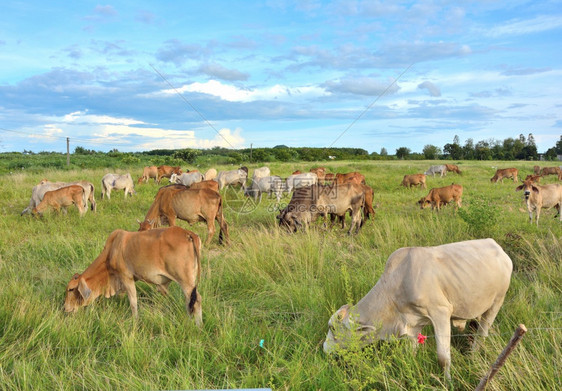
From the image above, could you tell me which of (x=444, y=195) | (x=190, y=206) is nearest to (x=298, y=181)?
(x=444, y=195)

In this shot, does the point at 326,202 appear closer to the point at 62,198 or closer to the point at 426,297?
the point at 426,297

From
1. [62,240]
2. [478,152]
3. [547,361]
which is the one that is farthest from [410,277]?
[478,152]

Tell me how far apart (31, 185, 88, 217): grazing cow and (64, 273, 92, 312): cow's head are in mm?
9028

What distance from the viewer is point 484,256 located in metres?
4.10

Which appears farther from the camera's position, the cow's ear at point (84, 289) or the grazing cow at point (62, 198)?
the grazing cow at point (62, 198)

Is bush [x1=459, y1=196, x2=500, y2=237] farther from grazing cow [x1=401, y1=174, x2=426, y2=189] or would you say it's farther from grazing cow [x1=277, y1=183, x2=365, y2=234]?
grazing cow [x1=401, y1=174, x2=426, y2=189]

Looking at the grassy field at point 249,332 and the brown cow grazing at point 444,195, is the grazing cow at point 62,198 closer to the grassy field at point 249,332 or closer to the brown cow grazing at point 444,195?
the grassy field at point 249,332

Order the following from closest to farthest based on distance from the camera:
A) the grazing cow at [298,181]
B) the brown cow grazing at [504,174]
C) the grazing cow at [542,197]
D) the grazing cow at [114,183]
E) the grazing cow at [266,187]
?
the grazing cow at [542,197]
the grazing cow at [114,183]
the grazing cow at [266,187]
the grazing cow at [298,181]
the brown cow grazing at [504,174]

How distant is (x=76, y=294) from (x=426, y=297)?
4.43m

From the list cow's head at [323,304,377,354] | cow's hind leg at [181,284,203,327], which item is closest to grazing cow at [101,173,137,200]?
cow's hind leg at [181,284,203,327]

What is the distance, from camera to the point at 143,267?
537 centimetres

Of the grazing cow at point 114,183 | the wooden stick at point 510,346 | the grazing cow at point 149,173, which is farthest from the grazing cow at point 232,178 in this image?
the wooden stick at point 510,346

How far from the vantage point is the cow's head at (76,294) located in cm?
529

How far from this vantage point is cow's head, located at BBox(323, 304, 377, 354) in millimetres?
3699
